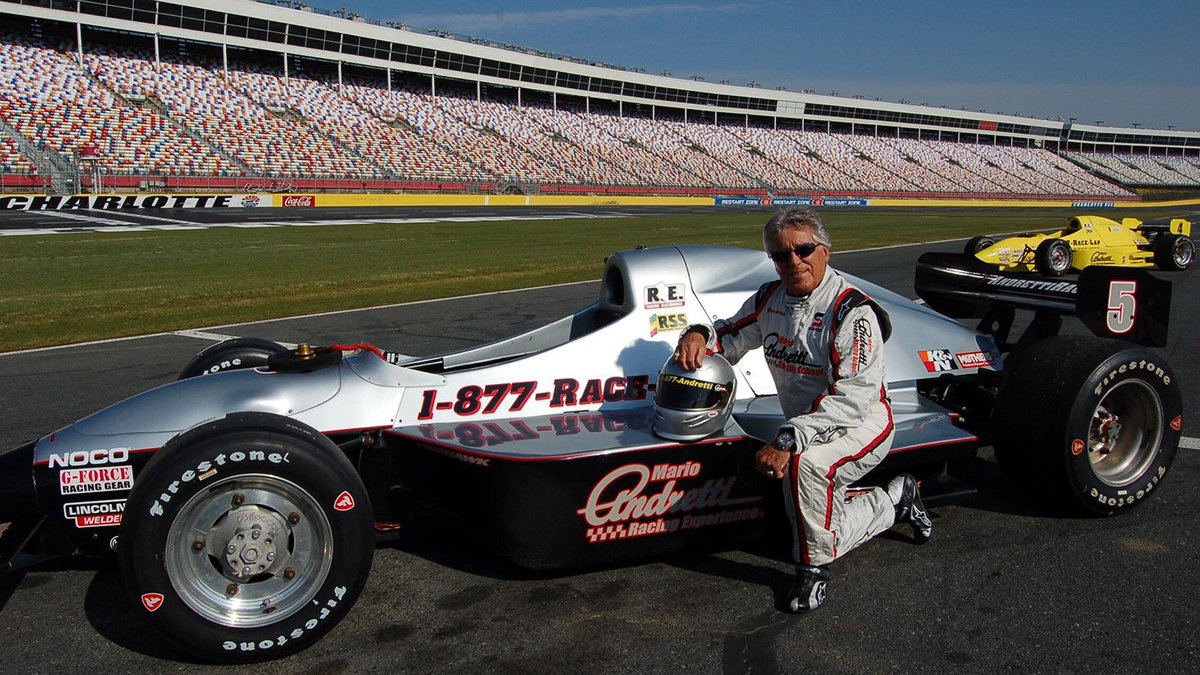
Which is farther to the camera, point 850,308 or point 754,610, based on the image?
point 850,308

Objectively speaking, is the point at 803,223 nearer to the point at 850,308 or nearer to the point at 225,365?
the point at 850,308

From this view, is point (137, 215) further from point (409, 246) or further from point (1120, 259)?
point (1120, 259)

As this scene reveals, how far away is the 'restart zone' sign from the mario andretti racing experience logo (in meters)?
34.0

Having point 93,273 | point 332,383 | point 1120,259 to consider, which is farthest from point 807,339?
point 1120,259

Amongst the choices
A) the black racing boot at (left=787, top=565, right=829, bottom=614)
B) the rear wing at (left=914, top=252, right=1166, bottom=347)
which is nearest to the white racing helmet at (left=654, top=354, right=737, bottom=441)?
the black racing boot at (left=787, top=565, right=829, bottom=614)

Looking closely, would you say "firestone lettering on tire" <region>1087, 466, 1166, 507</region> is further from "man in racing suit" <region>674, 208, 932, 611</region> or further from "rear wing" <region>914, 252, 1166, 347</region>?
"man in racing suit" <region>674, 208, 932, 611</region>

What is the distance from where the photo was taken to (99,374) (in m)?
7.38

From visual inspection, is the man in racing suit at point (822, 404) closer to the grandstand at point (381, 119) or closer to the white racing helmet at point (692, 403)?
the white racing helmet at point (692, 403)

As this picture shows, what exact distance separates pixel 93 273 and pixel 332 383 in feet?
43.3

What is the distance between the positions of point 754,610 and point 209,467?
2.05 meters

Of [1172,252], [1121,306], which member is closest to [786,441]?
[1121,306]

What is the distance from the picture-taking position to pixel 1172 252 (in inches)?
671

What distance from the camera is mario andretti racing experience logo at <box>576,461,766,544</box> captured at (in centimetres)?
357

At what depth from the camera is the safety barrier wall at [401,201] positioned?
3222 centimetres
